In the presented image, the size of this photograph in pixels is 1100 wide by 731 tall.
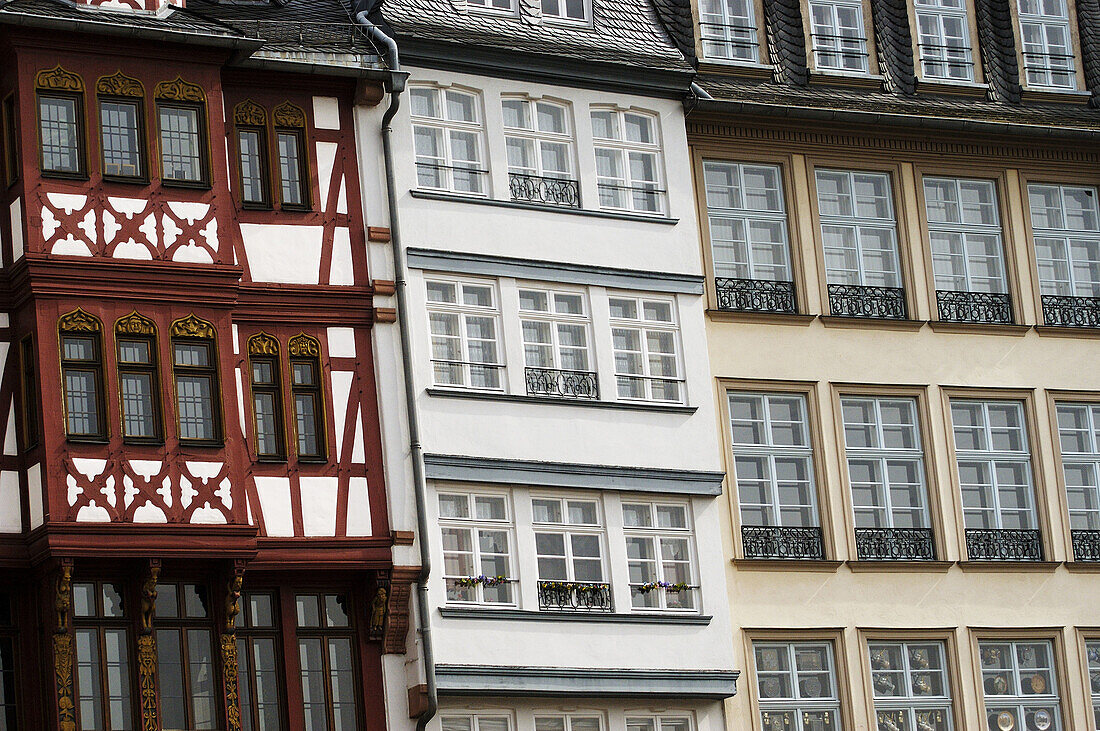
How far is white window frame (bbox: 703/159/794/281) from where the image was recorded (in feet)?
111

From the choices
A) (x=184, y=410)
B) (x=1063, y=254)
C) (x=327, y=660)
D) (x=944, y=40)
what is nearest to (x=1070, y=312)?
(x=1063, y=254)

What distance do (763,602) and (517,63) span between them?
24.6 ft

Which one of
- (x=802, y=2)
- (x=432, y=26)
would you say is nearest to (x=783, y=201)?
(x=802, y=2)

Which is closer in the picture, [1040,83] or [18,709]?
[18,709]

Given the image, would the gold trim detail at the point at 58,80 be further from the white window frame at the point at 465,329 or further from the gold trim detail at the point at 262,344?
the white window frame at the point at 465,329

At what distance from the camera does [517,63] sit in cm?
3253

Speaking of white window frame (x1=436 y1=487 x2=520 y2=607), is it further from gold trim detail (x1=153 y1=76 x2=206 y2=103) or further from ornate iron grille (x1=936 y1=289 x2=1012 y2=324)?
ornate iron grille (x1=936 y1=289 x2=1012 y2=324)

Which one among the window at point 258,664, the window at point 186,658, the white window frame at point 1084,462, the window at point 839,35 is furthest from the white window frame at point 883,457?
the window at point 186,658

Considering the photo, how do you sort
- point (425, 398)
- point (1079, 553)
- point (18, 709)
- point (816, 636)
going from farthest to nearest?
1. point (1079, 553)
2. point (816, 636)
3. point (425, 398)
4. point (18, 709)

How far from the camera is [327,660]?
29547 mm

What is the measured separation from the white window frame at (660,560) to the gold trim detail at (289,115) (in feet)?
20.1

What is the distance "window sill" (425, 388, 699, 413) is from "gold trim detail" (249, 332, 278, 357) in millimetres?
1931

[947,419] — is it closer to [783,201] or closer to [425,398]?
[783,201]

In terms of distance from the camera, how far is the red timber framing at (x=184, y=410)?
91.9 ft
